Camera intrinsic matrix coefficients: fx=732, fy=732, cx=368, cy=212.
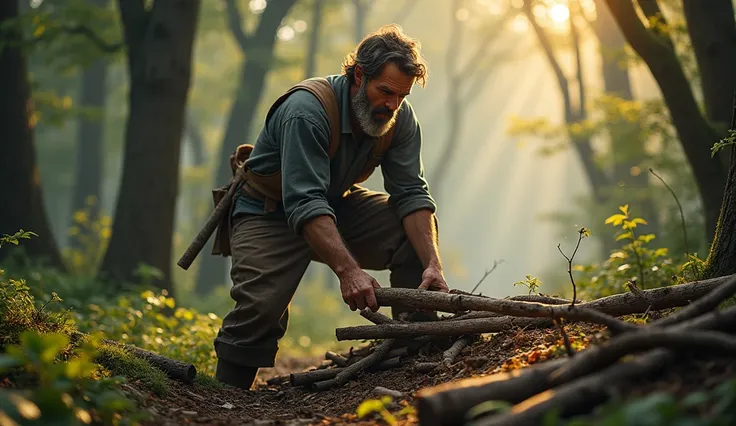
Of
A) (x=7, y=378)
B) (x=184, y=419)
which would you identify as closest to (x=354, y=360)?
(x=184, y=419)

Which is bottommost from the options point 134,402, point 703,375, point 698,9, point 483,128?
point 703,375

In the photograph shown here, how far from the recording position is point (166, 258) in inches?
328

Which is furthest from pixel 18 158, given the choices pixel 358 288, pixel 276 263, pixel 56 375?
pixel 56 375

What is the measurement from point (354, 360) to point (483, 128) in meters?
70.1

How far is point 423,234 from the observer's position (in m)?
4.74

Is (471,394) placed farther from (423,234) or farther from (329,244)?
(423,234)

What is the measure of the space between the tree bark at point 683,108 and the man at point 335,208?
7.30ft

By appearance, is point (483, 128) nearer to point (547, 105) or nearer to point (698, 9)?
point (547, 105)

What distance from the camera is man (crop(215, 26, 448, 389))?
425 centimetres

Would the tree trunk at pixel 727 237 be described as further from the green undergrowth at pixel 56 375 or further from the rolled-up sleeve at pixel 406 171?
the green undergrowth at pixel 56 375

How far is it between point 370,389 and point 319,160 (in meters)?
1.36

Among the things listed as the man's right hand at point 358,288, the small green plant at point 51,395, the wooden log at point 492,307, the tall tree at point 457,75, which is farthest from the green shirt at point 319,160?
the tall tree at point 457,75

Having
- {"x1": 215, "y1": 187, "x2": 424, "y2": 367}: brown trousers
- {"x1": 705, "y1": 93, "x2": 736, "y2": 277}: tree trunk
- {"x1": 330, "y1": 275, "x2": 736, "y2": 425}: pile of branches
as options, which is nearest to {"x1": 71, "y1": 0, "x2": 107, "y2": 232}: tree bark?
{"x1": 215, "y1": 187, "x2": 424, "y2": 367}: brown trousers

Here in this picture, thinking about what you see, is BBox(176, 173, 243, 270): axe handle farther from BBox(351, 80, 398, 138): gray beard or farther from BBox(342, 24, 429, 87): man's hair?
BBox(342, 24, 429, 87): man's hair
